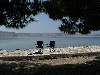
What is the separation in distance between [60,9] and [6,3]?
185cm

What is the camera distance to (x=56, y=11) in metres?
9.04

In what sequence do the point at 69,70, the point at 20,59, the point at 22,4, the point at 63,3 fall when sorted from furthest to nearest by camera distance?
the point at 20,59, the point at 69,70, the point at 22,4, the point at 63,3

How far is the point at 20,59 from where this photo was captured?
44.4 ft

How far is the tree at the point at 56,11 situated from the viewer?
8016mm

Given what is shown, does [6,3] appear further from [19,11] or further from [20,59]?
[20,59]

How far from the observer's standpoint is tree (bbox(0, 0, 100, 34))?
8.02 meters

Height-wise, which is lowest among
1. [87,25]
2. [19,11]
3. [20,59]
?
[20,59]

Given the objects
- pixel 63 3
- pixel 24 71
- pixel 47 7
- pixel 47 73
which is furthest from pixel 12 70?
pixel 63 3

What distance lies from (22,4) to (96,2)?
2.56 meters

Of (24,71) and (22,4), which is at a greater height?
(22,4)

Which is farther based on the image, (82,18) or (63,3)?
(82,18)

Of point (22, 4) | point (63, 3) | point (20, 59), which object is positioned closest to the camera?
point (63, 3)

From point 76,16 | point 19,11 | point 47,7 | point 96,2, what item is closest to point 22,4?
point 19,11

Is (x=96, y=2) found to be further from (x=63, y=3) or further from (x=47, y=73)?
(x=47, y=73)
